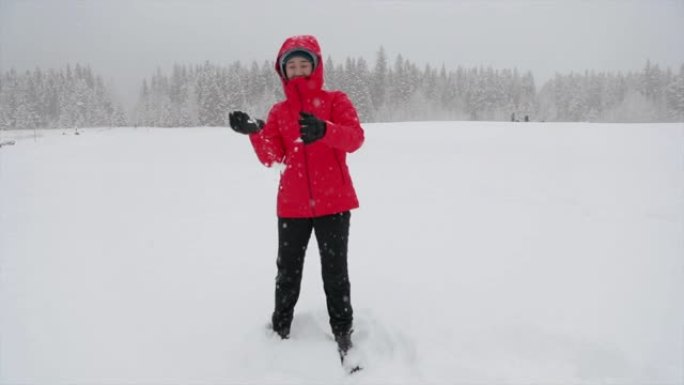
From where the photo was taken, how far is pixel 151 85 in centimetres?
10644

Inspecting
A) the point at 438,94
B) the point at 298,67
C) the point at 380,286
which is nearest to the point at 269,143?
the point at 298,67

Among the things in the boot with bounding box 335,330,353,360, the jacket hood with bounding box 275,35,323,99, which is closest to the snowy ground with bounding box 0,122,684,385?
the boot with bounding box 335,330,353,360

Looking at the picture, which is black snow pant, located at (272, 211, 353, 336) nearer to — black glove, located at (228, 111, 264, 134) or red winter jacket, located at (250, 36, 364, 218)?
red winter jacket, located at (250, 36, 364, 218)

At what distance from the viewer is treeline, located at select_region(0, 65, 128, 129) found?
75.9 m

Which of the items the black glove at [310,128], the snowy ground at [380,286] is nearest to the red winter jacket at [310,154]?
the black glove at [310,128]

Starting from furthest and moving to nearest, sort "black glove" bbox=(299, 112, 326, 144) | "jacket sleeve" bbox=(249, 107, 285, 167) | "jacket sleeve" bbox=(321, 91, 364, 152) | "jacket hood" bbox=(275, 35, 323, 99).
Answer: "jacket sleeve" bbox=(249, 107, 285, 167) < "jacket hood" bbox=(275, 35, 323, 99) < "jacket sleeve" bbox=(321, 91, 364, 152) < "black glove" bbox=(299, 112, 326, 144)

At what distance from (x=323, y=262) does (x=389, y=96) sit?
7329 centimetres

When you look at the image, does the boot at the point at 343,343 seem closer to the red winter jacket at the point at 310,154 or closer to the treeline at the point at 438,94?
the red winter jacket at the point at 310,154

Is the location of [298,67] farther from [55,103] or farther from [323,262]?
[55,103]

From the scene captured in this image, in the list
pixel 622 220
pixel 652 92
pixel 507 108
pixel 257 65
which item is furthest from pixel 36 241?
pixel 652 92

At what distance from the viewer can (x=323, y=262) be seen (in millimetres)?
3113

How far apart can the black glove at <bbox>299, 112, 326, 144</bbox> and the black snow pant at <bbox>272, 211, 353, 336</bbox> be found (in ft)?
2.28

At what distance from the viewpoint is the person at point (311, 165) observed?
2904mm

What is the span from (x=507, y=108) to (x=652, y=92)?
29.7 metres
